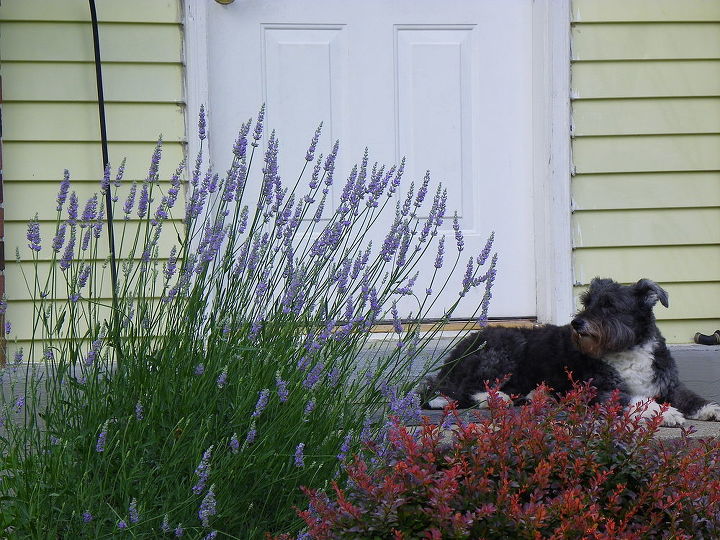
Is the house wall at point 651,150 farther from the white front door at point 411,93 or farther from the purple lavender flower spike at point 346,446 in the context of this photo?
the purple lavender flower spike at point 346,446

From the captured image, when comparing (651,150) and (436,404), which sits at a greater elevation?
(651,150)

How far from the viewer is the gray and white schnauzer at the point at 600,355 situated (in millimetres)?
4695

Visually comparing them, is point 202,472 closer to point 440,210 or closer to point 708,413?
point 440,210

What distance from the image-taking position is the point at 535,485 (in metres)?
1.95

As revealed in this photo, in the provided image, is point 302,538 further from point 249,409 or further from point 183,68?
point 183,68

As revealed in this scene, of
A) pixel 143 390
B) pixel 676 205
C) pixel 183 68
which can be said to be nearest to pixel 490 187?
pixel 676 205

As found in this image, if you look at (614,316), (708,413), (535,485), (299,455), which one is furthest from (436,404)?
(535,485)

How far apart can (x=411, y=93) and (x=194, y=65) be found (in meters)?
1.20

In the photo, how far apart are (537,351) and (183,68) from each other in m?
2.37

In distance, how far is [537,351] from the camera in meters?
4.93

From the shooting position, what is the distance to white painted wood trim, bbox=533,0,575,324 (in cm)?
507

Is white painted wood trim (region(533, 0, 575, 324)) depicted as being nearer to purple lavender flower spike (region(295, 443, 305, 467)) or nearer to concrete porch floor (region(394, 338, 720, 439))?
concrete porch floor (region(394, 338, 720, 439))

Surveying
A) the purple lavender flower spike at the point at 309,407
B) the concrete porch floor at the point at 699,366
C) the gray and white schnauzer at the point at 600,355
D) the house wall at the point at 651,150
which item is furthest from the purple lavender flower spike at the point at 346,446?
the house wall at the point at 651,150

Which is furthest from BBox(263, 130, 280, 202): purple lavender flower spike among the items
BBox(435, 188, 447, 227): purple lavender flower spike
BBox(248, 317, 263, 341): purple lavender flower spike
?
BBox(435, 188, 447, 227): purple lavender flower spike
